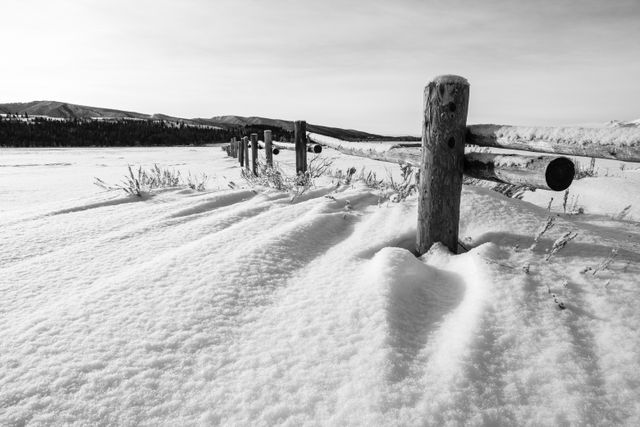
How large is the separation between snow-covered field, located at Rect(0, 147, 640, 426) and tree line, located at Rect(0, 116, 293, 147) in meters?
22.3

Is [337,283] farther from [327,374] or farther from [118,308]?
[118,308]

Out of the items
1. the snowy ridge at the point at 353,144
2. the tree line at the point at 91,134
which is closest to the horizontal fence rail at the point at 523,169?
the snowy ridge at the point at 353,144

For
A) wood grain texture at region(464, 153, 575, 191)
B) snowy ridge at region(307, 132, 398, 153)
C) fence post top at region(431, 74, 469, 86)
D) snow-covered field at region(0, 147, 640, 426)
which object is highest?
fence post top at region(431, 74, 469, 86)

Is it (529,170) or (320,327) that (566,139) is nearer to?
(529,170)

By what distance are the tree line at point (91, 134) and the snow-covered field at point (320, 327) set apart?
2227cm

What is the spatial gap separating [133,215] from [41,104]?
7881 cm

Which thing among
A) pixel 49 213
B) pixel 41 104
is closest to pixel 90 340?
pixel 49 213

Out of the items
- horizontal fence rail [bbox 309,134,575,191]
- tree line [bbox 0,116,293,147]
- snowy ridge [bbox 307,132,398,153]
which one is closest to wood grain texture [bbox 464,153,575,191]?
horizontal fence rail [bbox 309,134,575,191]

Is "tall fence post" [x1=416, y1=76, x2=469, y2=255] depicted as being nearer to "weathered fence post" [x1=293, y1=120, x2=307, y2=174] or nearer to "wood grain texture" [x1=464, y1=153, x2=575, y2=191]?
"wood grain texture" [x1=464, y1=153, x2=575, y2=191]

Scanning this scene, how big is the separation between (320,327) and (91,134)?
3239 cm

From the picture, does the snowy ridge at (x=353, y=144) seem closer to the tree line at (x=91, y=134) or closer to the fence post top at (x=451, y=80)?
the fence post top at (x=451, y=80)

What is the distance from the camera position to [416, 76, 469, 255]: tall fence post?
1946mm

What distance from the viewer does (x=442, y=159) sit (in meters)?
2.00

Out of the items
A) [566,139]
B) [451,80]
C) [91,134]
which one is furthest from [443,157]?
[91,134]
